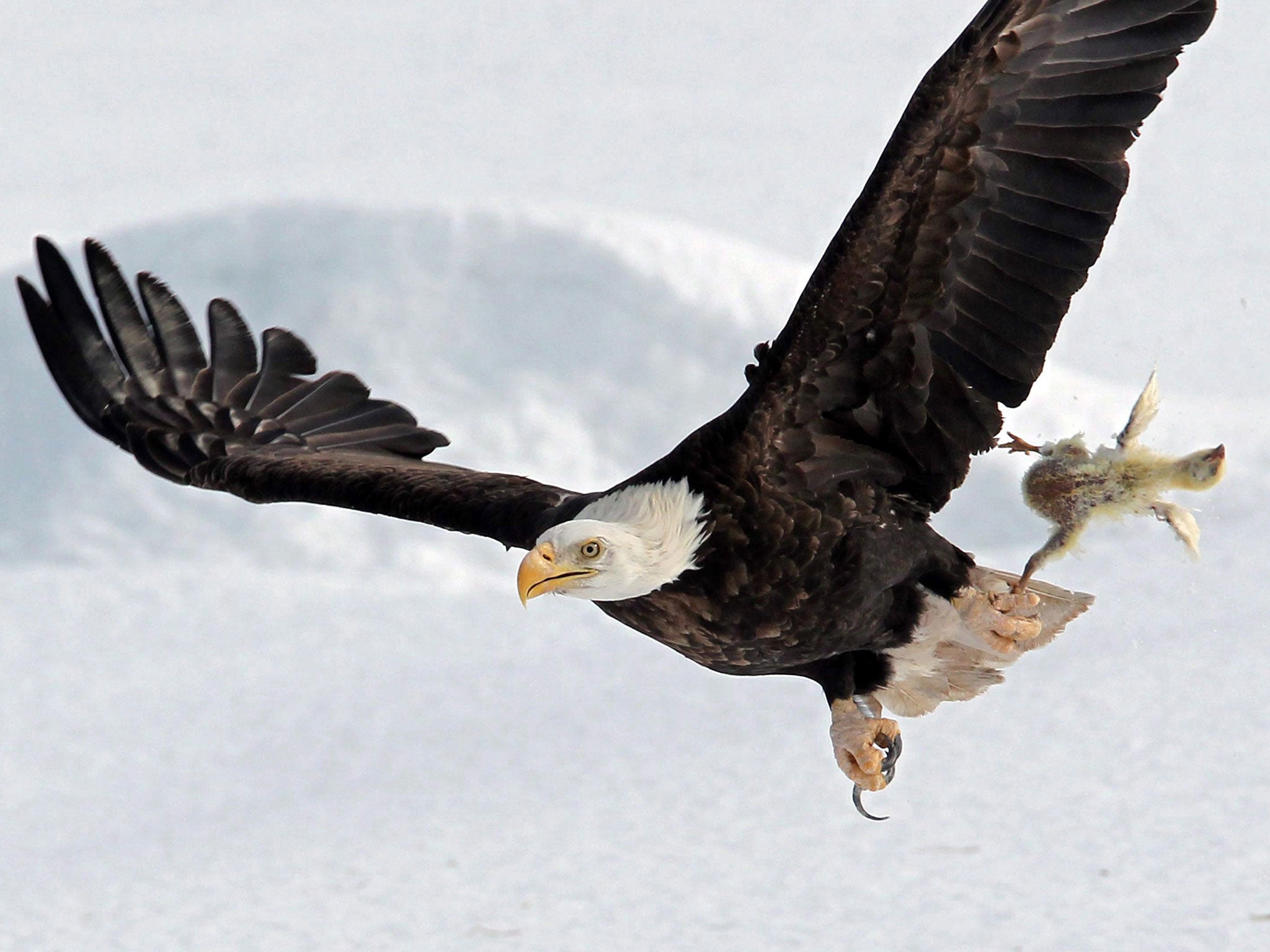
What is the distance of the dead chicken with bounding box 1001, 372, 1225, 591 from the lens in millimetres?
4172

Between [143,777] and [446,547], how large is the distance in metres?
3.22

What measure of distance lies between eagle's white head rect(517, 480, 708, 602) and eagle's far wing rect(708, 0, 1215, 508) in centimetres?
22

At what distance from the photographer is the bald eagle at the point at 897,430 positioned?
403cm

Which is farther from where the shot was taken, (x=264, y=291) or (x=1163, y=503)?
(x=264, y=291)

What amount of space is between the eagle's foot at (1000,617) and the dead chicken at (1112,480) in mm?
321

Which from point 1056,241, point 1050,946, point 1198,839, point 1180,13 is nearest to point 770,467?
point 1056,241

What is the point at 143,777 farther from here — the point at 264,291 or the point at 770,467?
the point at 770,467

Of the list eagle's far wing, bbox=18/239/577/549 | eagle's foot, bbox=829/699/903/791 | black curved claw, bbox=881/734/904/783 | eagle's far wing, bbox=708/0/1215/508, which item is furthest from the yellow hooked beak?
eagle's far wing, bbox=18/239/577/549

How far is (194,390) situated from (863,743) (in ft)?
8.84

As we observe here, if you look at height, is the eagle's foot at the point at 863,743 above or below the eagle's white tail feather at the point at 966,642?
below

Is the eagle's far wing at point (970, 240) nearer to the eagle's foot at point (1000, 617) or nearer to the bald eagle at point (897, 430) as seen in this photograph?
the bald eagle at point (897, 430)

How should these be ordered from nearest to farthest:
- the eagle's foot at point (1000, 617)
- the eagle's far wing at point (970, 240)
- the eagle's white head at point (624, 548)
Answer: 1. the eagle's far wing at point (970, 240)
2. the eagle's white head at point (624, 548)
3. the eagle's foot at point (1000, 617)

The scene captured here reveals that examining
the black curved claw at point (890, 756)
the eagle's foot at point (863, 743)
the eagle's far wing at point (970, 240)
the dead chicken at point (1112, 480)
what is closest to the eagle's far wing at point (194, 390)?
the eagle's foot at point (863, 743)

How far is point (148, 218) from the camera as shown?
554 inches
